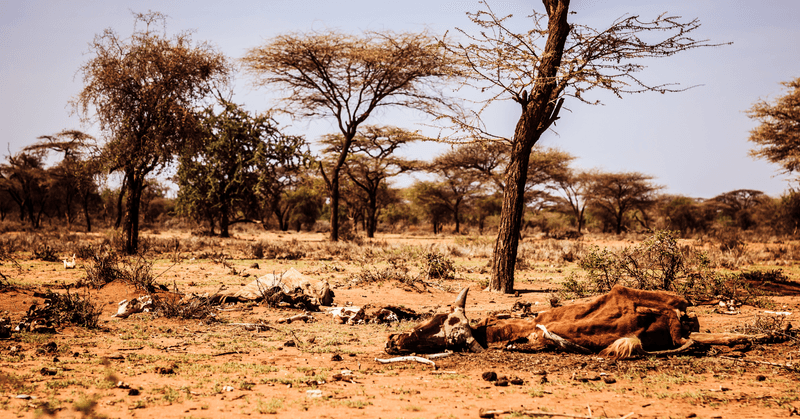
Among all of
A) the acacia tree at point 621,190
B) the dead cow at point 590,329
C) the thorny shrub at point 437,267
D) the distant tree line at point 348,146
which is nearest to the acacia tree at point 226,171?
the distant tree line at point 348,146

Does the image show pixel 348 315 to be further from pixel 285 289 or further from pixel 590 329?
pixel 590 329

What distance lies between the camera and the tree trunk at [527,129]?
8.43 metres

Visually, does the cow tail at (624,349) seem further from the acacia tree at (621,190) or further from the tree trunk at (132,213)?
the acacia tree at (621,190)

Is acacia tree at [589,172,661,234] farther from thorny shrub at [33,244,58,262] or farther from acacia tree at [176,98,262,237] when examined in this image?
thorny shrub at [33,244,58,262]

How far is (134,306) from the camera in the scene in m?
6.36

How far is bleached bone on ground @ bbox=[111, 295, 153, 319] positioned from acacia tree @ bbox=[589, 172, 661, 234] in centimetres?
3282

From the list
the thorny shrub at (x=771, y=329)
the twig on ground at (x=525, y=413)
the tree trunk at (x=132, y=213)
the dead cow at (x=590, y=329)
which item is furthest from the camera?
the tree trunk at (x=132, y=213)

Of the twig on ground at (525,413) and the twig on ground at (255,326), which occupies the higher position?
the twig on ground at (525,413)

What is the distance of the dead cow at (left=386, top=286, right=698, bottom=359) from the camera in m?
4.61

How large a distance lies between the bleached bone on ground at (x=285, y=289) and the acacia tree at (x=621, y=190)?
3097cm

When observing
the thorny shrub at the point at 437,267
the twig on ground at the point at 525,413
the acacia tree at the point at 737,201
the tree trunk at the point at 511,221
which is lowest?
the twig on ground at the point at 525,413

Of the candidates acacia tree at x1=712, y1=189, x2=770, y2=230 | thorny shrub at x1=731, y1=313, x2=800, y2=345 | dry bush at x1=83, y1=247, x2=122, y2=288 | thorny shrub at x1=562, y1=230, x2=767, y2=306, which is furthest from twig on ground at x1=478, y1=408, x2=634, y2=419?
acacia tree at x1=712, y1=189, x2=770, y2=230

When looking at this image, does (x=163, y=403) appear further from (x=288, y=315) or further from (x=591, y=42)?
(x=591, y=42)

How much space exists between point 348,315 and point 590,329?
2976 mm
